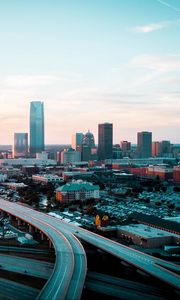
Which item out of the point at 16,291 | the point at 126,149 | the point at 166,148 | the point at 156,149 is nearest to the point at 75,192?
the point at 16,291

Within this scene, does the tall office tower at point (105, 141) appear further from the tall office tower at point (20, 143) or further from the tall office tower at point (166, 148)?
the tall office tower at point (20, 143)

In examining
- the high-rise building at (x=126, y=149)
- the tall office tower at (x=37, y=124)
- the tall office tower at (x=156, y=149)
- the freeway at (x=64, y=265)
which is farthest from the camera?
the tall office tower at (x=37, y=124)

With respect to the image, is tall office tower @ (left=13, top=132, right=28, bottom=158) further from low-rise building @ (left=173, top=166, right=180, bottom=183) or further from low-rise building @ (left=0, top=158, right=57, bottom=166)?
low-rise building @ (left=173, top=166, right=180, bottom=183)

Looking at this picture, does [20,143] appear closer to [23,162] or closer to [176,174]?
[23,162]

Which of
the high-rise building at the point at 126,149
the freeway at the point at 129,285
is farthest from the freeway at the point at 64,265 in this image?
the high-rise building at the point at 126,149

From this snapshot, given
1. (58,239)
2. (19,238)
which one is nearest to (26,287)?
(58,239)

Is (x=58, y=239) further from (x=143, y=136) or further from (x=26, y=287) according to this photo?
(x=143, y=136)
